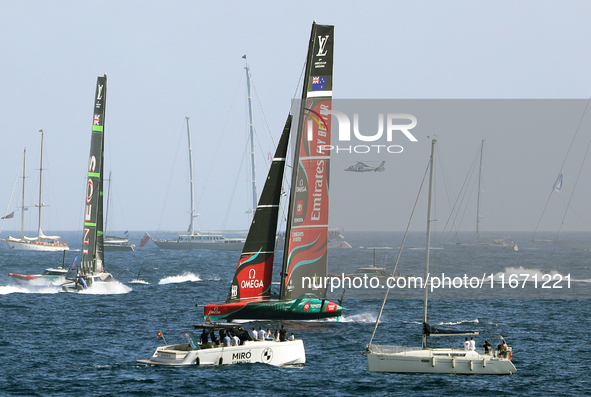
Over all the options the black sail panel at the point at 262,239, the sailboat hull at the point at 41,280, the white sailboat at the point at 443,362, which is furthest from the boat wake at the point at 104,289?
the white sailboat at the point at 443,362

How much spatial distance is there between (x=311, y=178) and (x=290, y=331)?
9697 millimetres

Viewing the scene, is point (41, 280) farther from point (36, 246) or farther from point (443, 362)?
point (36, 246)

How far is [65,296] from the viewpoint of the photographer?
73000 mm

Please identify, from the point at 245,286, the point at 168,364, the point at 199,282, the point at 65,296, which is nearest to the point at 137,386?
the point at 168,364

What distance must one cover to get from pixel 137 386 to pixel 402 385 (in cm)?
1207

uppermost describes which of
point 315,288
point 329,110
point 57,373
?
Result: point 329,110

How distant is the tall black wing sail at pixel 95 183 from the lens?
239ft

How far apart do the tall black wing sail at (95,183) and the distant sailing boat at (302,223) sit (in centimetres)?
2706

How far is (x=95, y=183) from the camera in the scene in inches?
2867

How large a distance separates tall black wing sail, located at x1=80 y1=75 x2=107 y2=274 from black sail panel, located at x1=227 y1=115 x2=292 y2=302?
27.0m

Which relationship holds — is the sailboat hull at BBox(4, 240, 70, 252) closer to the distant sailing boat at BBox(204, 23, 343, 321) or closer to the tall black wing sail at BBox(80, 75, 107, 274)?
the tall black wing sail at BBox(80, 75, 107, 274)

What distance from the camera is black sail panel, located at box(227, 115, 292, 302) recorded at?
165ft

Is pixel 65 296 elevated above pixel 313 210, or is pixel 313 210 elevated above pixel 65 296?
pixel 313 210

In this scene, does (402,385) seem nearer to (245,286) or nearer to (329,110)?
(245,286)
